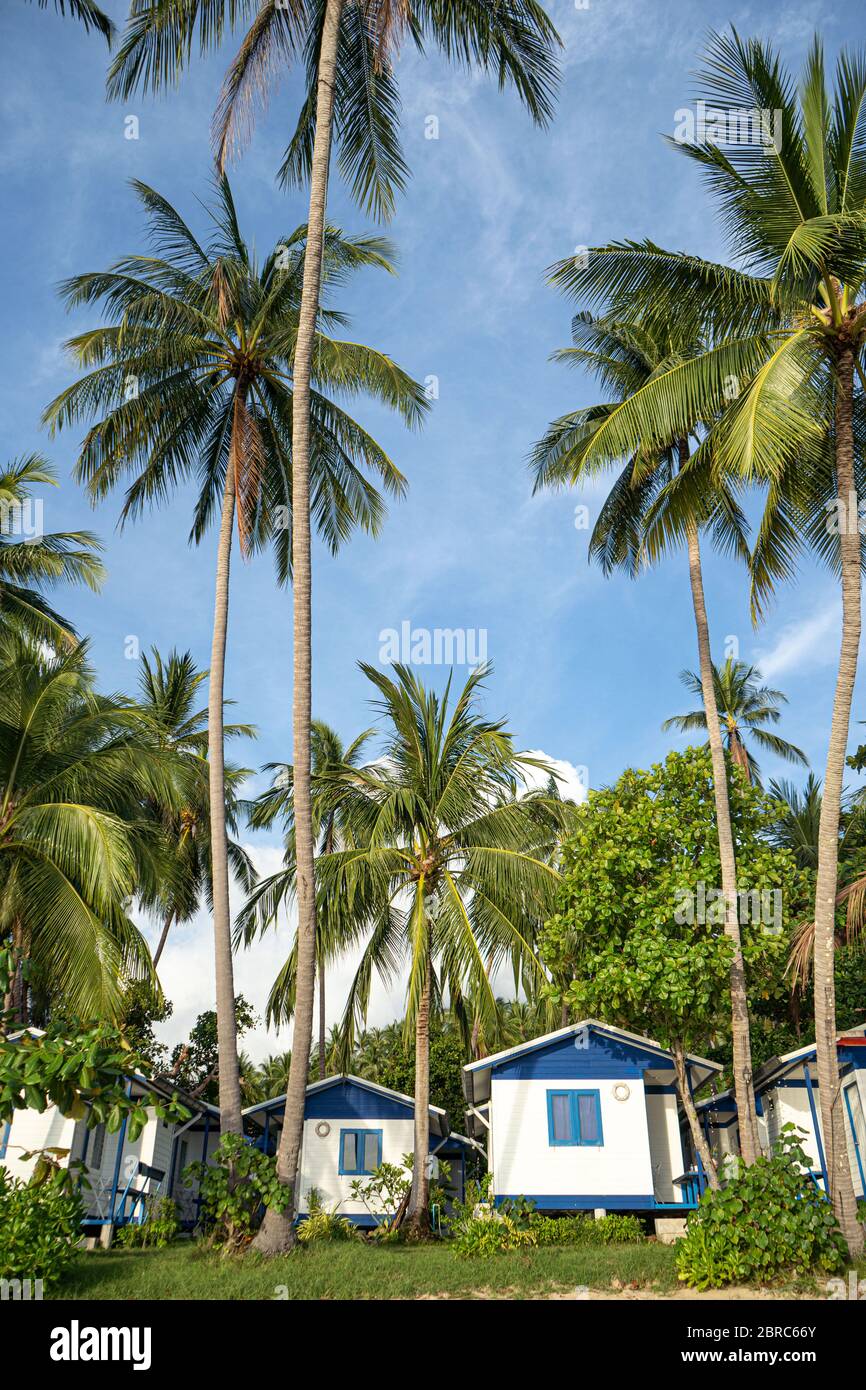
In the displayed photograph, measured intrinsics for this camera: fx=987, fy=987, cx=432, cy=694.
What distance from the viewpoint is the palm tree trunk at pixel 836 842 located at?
1158cm

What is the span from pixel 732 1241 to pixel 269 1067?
49.9m

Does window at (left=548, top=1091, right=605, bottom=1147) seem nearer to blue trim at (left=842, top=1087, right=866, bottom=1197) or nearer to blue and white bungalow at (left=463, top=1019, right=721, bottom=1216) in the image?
blue and white bungalow at (left=463, top=1019, right=721, bottom=1216)

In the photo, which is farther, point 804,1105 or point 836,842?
point 804,1105

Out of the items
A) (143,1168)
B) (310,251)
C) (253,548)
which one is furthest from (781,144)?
(143,1168)

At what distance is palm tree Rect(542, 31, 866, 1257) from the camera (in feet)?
38.6

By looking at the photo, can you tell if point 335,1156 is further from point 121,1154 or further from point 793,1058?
point 793,1058

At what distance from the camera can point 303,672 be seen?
1355 cm

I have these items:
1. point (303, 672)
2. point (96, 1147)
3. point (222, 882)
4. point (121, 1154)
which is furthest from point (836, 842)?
point (121, 1154)

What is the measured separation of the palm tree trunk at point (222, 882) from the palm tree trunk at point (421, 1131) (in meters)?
5.23

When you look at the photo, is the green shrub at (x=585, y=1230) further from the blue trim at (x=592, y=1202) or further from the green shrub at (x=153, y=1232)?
the green shrub at (x=153, y=1232)

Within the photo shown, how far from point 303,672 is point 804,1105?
1549cm

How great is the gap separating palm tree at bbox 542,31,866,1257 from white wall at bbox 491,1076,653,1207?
909 cm
